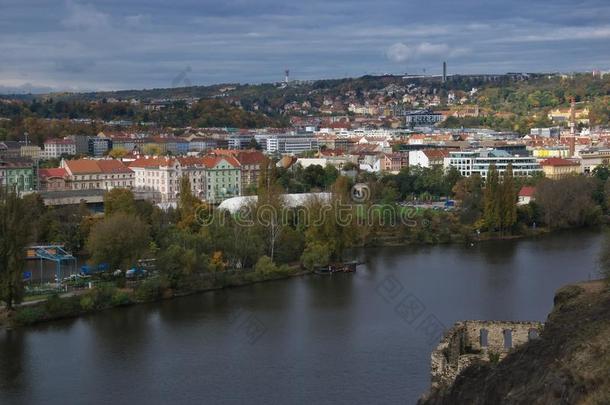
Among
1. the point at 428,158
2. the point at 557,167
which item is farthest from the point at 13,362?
the point at 428,158

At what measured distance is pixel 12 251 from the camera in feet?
31.8

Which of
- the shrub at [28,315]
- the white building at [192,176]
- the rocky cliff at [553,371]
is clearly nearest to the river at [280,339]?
the shrub at [28,315]

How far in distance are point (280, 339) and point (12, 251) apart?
10.3 ft

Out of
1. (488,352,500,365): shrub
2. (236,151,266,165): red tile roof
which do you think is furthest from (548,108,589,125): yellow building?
(488,352,500,365): shrub

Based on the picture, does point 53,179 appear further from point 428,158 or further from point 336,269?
point 428,158

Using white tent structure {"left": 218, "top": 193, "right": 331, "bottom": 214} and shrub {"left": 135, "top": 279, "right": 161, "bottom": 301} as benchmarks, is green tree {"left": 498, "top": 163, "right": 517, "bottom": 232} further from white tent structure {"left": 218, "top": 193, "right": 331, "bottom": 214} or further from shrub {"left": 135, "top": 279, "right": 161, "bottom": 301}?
shrub {"left": 135, "top": 279, "right": 161, "bottom": 301}

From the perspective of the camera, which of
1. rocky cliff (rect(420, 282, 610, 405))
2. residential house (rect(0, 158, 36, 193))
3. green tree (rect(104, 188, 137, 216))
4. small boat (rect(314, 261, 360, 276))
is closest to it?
rocky cliff (rect(420, 282, 610, 405))

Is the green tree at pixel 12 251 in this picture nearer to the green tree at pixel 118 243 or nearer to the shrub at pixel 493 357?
the green tree at pixel 118 243

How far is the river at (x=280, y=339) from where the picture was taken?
729cm

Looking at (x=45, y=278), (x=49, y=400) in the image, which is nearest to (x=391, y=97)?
(x=45, y=278)

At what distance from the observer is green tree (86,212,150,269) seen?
1123 cm

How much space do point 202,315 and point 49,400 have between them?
2.95 m

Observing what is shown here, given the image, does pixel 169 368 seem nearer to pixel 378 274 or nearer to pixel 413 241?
pixel 378 274

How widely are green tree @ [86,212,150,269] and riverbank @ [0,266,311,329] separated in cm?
47
